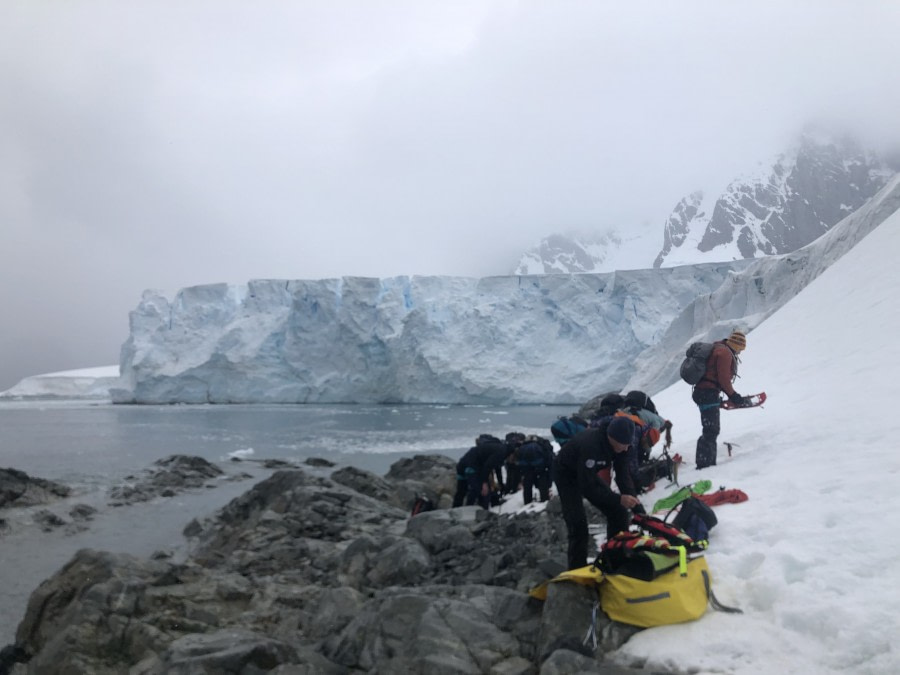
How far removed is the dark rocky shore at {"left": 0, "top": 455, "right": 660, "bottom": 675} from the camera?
3.41 metres

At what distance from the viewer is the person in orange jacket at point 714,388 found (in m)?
5.38

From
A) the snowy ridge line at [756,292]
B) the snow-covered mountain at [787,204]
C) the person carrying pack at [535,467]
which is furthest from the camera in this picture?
the snow-covered mountain at [787,204]

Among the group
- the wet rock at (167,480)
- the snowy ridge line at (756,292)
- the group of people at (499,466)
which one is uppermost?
the snowy ridge line at (756,292)

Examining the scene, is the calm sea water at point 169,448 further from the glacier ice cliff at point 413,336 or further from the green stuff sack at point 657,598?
the green stuff sack at point 657,598

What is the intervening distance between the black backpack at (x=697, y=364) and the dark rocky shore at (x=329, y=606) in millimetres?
1681

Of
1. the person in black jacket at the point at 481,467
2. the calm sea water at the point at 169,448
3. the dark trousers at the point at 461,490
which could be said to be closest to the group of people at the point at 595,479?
the person in black jacket at the point at 481,467

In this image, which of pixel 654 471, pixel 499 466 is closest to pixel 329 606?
pixel 654 471

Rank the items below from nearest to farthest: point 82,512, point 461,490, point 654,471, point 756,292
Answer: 1. point 654,471
2. point 461,490
3. point 82,512
4. point 756,292

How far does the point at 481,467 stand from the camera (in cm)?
765

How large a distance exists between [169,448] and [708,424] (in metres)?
20.1

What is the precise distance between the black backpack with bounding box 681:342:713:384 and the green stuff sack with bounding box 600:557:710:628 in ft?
7.99

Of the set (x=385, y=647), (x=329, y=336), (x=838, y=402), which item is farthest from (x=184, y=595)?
(x=329, y=336)

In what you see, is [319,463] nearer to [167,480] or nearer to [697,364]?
[167,480]

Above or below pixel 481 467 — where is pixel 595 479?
above
